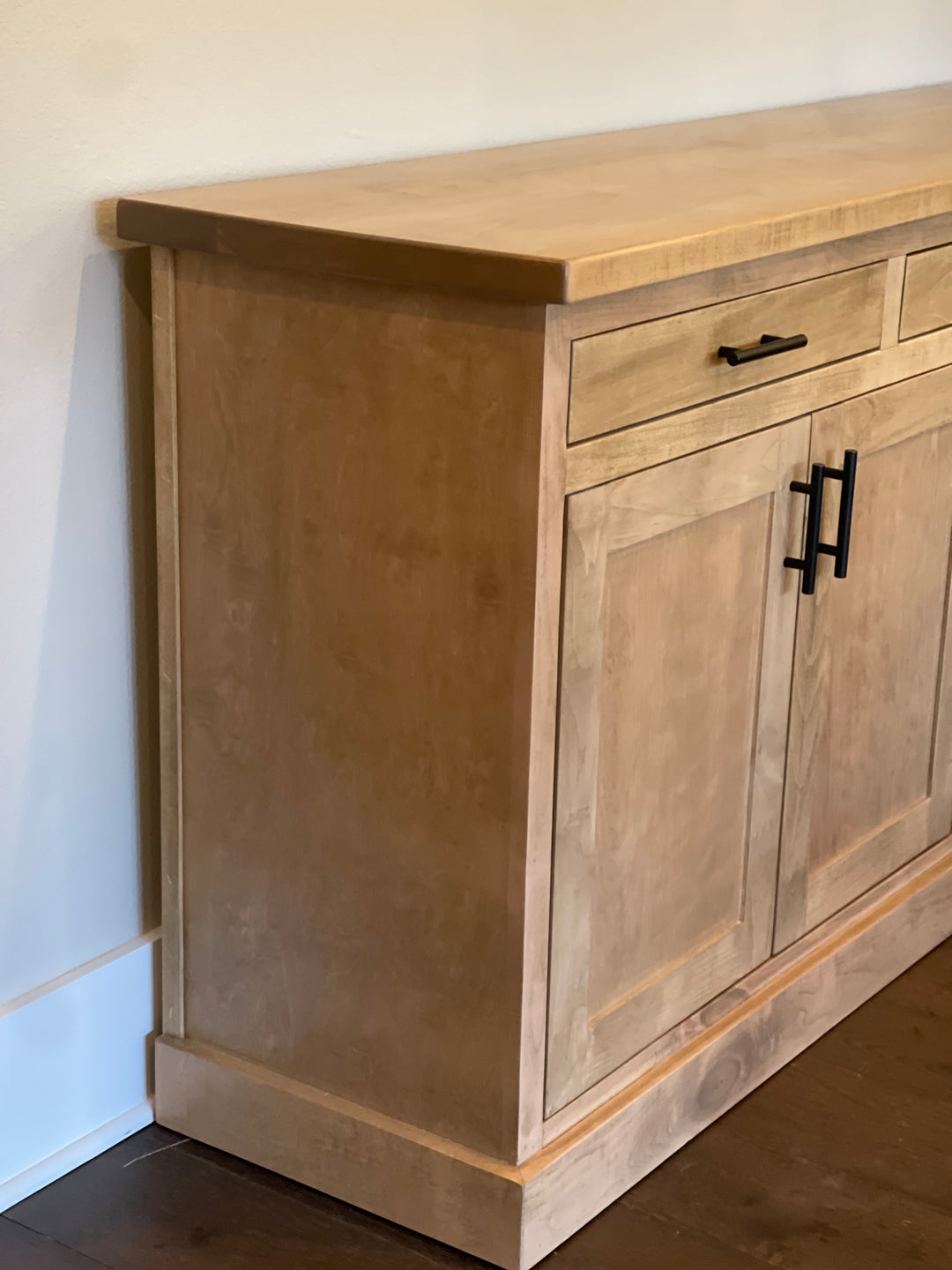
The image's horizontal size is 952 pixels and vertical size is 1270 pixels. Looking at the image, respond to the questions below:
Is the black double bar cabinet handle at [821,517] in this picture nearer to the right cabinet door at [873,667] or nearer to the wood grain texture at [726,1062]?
the right cabinet door at [873,667]

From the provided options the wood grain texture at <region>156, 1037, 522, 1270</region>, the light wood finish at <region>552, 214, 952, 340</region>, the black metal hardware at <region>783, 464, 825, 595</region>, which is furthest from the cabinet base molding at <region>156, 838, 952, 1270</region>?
the light wood finish at <region>552, 214, 952, 340</region>

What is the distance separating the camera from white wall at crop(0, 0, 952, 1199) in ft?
4.93

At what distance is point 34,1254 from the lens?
158cm

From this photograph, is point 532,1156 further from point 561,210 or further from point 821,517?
point 561,210

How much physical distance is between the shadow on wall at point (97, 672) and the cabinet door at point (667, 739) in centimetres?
50

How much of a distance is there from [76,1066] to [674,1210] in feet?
2.09

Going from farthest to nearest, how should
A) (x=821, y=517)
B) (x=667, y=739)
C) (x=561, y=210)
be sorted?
(x=821, y=517)
(x=667, y=739)
(x=561, y=210)

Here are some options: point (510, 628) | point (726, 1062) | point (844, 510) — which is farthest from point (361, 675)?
point (726, 1062)

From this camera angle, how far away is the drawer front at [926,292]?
5.84 ft

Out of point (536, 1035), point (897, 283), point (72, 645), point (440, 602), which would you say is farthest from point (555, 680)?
point (897, 283)

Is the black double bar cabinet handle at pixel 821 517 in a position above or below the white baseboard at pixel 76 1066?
above

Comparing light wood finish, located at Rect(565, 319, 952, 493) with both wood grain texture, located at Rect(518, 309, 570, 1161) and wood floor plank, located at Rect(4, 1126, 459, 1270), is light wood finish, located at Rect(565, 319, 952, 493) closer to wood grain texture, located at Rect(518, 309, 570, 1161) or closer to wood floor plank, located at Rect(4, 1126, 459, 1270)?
wood grain texture, located at Rect(518, 309, 570, 1161)

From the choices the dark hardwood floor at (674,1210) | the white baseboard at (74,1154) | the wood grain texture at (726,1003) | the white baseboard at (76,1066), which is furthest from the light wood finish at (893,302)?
the white baseboard at (74,1154)

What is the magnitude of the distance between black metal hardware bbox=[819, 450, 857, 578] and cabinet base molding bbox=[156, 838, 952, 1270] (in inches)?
19.0
